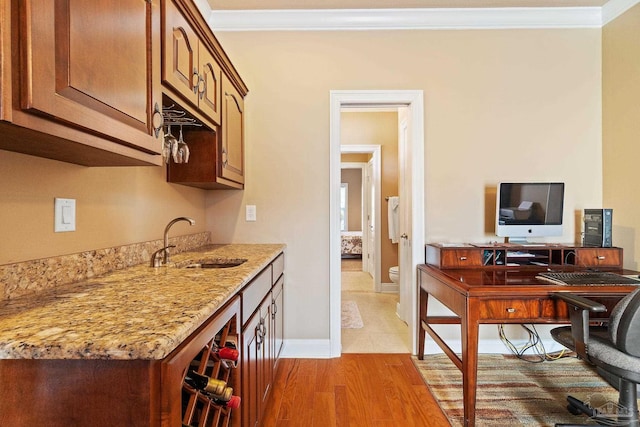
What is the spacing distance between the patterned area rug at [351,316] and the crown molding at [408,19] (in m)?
2.70

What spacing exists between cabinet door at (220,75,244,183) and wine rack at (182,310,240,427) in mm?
1117

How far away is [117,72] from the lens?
0.98 meters

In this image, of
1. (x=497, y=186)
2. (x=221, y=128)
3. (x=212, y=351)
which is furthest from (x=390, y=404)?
(x=221, y=128)

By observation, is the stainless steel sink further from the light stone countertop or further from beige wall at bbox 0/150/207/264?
the light stone countertop

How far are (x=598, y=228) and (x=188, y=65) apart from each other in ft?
9.37

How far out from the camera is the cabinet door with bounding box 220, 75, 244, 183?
6.69 ft

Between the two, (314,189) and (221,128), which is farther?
(314,189)

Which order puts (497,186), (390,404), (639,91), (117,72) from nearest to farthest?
(117,72), (390,404), (639,91), (497,186)

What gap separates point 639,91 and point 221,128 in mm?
2924

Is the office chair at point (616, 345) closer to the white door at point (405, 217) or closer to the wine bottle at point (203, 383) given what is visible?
the white door at point (405, 217)

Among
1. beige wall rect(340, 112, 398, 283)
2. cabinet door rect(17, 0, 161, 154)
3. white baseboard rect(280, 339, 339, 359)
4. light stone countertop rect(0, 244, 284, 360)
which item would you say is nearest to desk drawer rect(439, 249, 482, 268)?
white baseboard rect(280, 339, 339, 359)

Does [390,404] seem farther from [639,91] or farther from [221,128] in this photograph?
[639,91]

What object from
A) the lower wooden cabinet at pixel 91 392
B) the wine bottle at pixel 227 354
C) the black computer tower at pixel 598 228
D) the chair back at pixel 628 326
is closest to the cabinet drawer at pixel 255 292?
the wine bottle at pixel 227 354

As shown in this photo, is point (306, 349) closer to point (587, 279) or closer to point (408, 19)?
point (587, 279)
